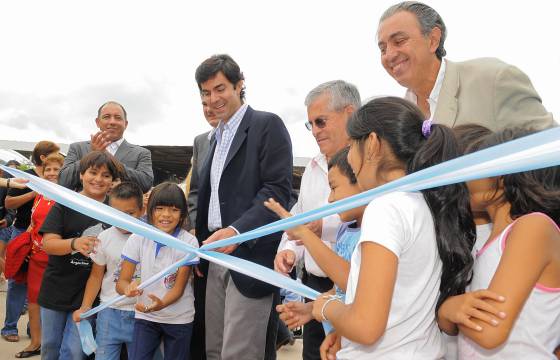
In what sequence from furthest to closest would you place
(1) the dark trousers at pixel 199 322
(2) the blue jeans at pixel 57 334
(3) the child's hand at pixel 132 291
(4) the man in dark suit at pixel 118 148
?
1. (4) the man in dark suit at pixel 118 148
2. (2) the blue jeans at pixel 57 334
3. (1) the dark trousers at pixel 199 322
4. (3) the child's hand at pixel 132 291

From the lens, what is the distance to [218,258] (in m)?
2.23

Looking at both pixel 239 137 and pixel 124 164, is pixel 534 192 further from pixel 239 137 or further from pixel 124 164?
pixel 124 164

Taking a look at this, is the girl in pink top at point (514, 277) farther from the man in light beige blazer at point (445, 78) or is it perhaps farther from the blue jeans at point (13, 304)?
the blue jeans at point (13, 304)

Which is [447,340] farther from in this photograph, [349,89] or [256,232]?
[349,89]

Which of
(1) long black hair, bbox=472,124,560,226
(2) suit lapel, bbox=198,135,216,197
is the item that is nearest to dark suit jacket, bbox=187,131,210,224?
(2) suit lapel, bbox=198,135,216,197

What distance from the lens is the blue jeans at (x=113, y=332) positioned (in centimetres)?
312

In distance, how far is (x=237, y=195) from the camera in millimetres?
2801

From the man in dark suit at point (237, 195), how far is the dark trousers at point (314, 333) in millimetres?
223

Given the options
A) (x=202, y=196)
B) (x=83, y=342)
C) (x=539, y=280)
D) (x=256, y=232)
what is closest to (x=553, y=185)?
(x=539, y=280)

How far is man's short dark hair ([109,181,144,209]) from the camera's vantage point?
3389 mm

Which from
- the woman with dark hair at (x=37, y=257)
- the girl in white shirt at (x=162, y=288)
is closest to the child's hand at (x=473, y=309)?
the girl in white shirt at (x=162, y=288)

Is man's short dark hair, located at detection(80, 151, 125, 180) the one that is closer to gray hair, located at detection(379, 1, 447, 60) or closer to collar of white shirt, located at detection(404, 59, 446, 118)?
gray hair, located at detection(379, 1, 447, 60)

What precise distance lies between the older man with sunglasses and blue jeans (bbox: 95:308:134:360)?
1208 millimetres

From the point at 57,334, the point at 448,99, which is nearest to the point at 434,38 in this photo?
the point at 448,99
